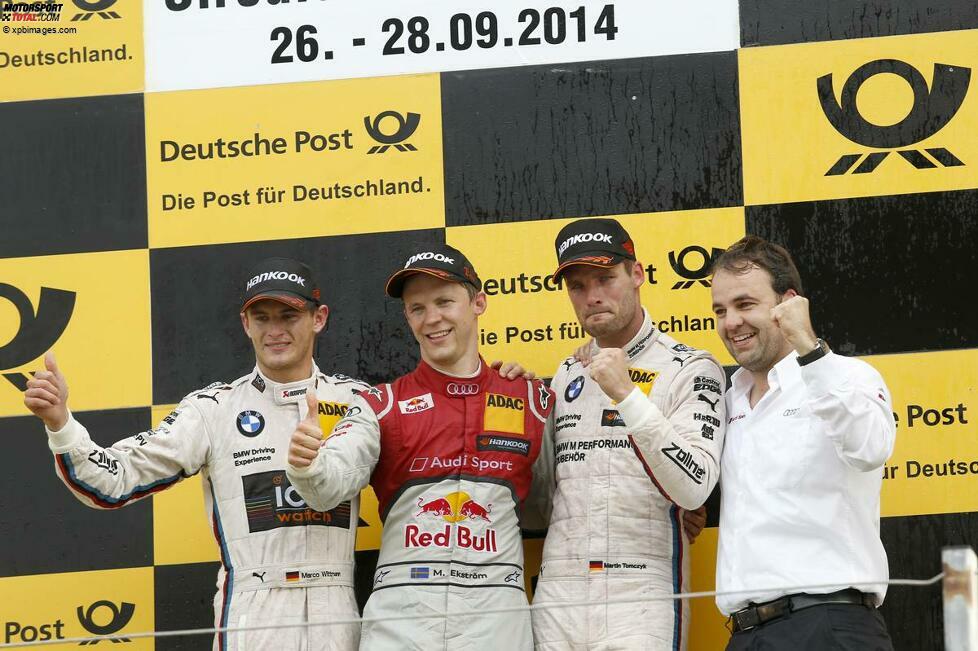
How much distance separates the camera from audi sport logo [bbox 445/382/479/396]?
12.0 feet

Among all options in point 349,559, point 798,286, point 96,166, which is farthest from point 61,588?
point 798,286

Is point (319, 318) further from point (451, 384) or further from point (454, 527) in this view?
point (454, 527)

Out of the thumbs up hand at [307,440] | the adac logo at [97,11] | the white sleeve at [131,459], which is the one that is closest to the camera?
the thumbs up hand at [307,440]

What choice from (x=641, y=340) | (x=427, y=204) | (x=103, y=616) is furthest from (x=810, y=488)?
(x=103, y=616)

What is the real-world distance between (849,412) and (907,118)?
1470 mm

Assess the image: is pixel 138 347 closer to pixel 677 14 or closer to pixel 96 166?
pixel 96 166

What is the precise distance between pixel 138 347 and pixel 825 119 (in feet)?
7.52

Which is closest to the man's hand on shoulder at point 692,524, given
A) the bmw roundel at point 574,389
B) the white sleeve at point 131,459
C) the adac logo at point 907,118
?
the bmw roundel at point 574,389

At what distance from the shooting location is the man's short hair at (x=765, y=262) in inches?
136

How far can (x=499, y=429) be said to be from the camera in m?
3.61

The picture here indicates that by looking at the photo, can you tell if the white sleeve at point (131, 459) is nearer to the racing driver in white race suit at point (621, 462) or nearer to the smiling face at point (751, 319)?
the racing driver in white race suit at point (621, 462)

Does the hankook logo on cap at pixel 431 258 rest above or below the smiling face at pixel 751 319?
above

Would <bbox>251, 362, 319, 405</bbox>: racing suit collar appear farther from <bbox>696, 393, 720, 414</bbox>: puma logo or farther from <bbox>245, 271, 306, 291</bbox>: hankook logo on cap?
<bbox>696, 393, 720, 414</bbox>: puma logo

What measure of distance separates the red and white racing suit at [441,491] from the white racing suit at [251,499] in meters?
0.15
